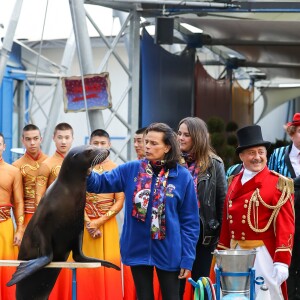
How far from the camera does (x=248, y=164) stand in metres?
6.14

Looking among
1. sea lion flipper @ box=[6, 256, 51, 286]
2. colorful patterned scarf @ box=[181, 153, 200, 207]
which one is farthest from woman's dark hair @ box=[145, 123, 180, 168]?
sea lion flipper @ box=[6, 256, 51, 286]

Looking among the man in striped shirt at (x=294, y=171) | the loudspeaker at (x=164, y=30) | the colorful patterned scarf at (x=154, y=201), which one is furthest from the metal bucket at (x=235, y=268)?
the loudspeaker at (x=164, y=30)

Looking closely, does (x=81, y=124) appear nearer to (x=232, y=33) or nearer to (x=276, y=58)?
(x=276, y=58)

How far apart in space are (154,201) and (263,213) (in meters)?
0.73

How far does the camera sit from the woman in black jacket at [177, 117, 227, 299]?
21.9 feet

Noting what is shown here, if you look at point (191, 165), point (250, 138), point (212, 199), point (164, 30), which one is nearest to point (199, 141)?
point (191, 165)

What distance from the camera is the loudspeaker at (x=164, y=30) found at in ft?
39.1

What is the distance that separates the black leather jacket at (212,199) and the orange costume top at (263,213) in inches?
20.1

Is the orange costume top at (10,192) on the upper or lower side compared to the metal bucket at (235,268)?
upper

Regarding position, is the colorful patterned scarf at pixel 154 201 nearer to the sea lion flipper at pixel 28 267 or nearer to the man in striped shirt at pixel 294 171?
the sea lion flipper at pixel 28 267

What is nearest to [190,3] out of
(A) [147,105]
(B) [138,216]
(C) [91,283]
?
(A) [147,105]

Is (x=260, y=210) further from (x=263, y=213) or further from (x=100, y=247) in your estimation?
(x=100, y=247)

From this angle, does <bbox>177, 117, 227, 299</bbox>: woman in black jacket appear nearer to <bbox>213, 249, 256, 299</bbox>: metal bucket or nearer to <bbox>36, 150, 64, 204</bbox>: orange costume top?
<bbox>213, 249, 256, 299</bbox>: metal bucket

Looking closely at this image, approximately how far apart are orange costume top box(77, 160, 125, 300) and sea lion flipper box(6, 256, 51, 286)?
2.71m
